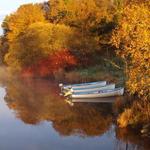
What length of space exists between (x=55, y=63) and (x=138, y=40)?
39.9 meters

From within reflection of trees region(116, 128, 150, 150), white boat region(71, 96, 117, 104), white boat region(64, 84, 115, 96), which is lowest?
white boat region(71, 96, 117, 104)

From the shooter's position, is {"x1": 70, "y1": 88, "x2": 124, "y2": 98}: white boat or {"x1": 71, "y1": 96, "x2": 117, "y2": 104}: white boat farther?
{"x1": 71, "y1": 96, "x2": 117, "y2": 104}: white boat

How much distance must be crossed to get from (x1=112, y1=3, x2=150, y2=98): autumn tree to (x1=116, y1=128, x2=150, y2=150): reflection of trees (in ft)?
10.00

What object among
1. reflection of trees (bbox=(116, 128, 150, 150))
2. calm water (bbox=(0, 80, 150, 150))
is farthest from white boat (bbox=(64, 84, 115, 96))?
reflection of trees (bbox=(116, 128, 150, 150))

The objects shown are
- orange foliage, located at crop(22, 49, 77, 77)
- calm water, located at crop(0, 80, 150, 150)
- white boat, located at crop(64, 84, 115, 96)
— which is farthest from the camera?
orange foliage, located at crop(22, 49, 77, 77)

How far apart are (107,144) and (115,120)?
523 centimetres

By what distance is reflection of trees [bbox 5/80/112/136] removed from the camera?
32475 mm

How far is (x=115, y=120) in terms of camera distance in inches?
1294

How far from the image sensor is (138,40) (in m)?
24.8

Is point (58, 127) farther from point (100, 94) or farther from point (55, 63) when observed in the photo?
point (55, 63)

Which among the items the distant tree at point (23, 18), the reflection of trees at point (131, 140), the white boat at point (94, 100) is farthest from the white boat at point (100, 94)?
the distant tree at point (23, 18)

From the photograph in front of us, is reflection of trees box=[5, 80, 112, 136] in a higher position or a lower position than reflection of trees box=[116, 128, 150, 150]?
lower

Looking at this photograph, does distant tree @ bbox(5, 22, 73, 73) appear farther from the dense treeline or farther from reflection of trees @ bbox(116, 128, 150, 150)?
reflection of trees @ bbox(116, 128, 150, 150)

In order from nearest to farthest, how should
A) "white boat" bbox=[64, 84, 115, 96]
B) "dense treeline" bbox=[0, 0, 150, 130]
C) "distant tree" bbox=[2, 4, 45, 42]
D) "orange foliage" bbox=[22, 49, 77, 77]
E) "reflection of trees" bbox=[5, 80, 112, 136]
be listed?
"reflection of trees" bbox=[5, 80, 112, 136] < "white boat" bbox=[64, 84, 115, 96] < "dense treeline" bbox=[0, 0, 150, 130] < "orange foliage" bbox=[22, 49, 77, 77] < "distant tree" bbox=[2, 4, 45, 42]
